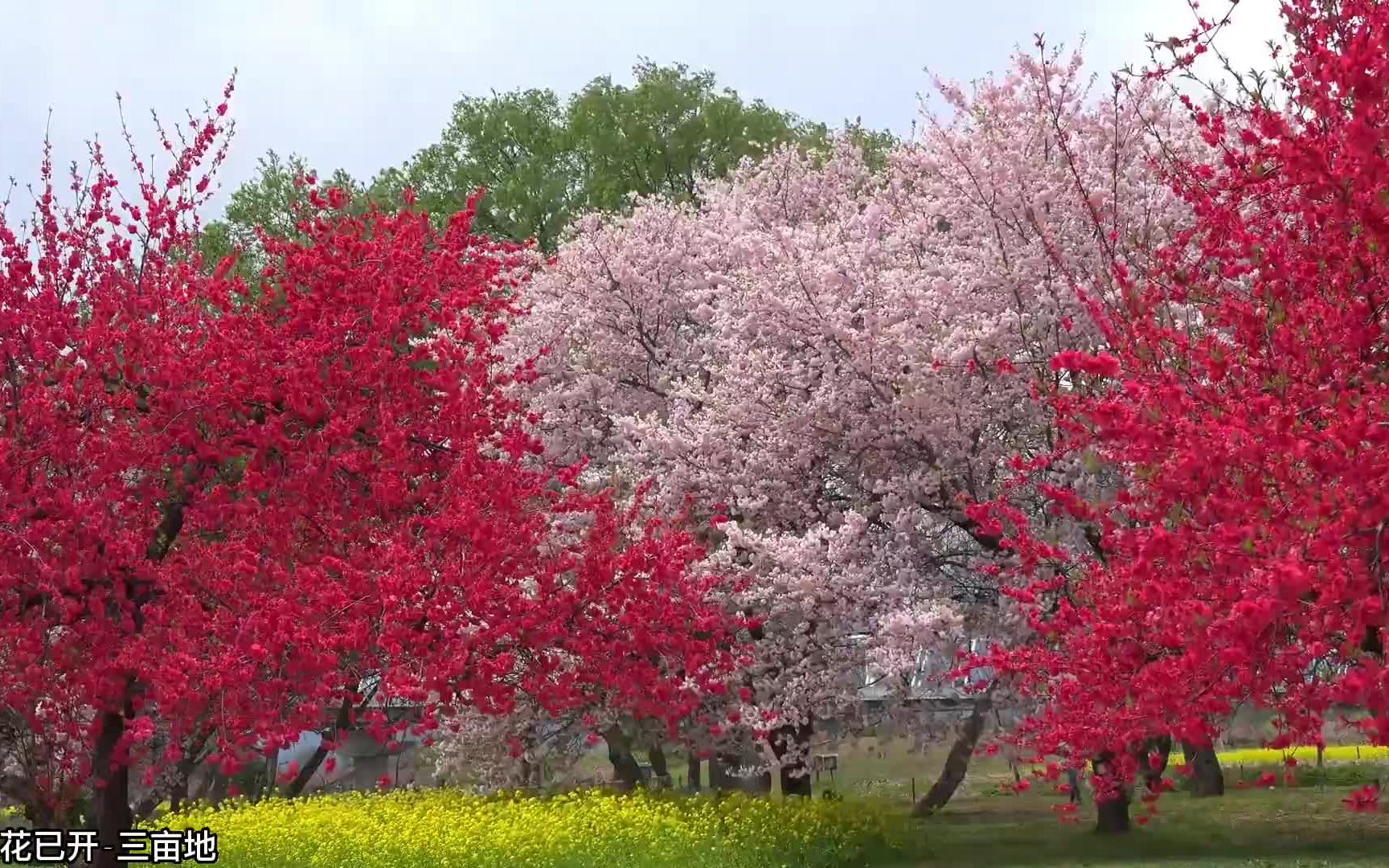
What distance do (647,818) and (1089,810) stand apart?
37.6ft

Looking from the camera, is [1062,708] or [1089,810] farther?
[1089,810]

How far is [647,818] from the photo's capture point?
16.8 metres

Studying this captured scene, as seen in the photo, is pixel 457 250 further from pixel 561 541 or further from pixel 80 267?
pixel 561 541

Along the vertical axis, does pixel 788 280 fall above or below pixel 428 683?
above

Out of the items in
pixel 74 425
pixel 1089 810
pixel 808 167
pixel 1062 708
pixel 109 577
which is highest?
pixel 808 167

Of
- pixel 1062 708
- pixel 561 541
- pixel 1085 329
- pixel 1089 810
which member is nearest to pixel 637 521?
pixel 561 541

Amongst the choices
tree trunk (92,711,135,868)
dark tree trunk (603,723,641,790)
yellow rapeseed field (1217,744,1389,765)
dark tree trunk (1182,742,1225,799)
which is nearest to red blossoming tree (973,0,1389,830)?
tree trunk (92,711,135,868)

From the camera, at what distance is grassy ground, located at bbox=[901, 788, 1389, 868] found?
59.3ft

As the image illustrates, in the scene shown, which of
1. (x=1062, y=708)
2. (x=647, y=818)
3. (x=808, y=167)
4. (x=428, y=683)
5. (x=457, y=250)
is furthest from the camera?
(x=808, y=167)

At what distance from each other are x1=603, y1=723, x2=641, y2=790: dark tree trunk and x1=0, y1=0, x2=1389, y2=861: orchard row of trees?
3.25 ft

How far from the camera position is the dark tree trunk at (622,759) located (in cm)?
2114

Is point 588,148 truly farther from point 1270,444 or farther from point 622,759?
point 1270,444

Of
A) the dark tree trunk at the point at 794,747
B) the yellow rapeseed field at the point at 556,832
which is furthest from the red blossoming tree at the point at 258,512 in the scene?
the dark tree trunk at the point at 794,747

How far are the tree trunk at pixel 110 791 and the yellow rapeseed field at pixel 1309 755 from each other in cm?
2862
